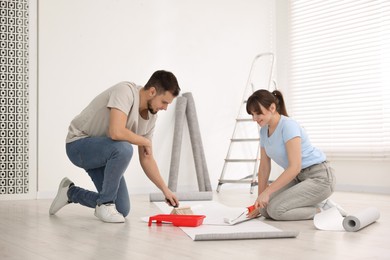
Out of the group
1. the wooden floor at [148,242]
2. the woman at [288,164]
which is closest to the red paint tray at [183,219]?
the wooden floor at [148,242]

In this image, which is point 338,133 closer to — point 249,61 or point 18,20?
point 249,61

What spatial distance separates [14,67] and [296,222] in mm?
3142

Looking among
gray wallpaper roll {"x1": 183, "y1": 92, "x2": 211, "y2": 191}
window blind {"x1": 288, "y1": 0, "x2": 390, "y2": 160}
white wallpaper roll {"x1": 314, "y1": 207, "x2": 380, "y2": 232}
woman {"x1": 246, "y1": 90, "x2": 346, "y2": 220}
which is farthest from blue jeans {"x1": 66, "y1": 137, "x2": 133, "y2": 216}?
window blind {"x1": 288, "y1": 0, "x2": 390, "y2": 160}

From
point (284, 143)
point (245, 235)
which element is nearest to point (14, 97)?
point (284, 143)

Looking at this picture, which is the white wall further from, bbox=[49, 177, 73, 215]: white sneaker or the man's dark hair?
the man's dark hair

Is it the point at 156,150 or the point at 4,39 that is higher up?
the point at 4,39

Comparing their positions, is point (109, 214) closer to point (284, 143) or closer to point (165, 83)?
point (165, 83)

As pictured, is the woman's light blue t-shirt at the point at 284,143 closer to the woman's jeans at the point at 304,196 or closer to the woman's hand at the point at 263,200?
the woman's jeans at the point at 304,196

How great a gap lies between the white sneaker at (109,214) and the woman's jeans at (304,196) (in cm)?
93

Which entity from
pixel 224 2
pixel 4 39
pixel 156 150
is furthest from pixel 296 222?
pixel 224 2

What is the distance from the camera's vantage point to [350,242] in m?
2.85

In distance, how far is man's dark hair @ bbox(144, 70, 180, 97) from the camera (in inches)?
133

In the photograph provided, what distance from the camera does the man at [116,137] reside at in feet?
11.2

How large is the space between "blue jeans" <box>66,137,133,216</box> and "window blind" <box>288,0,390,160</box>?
10.6ft
